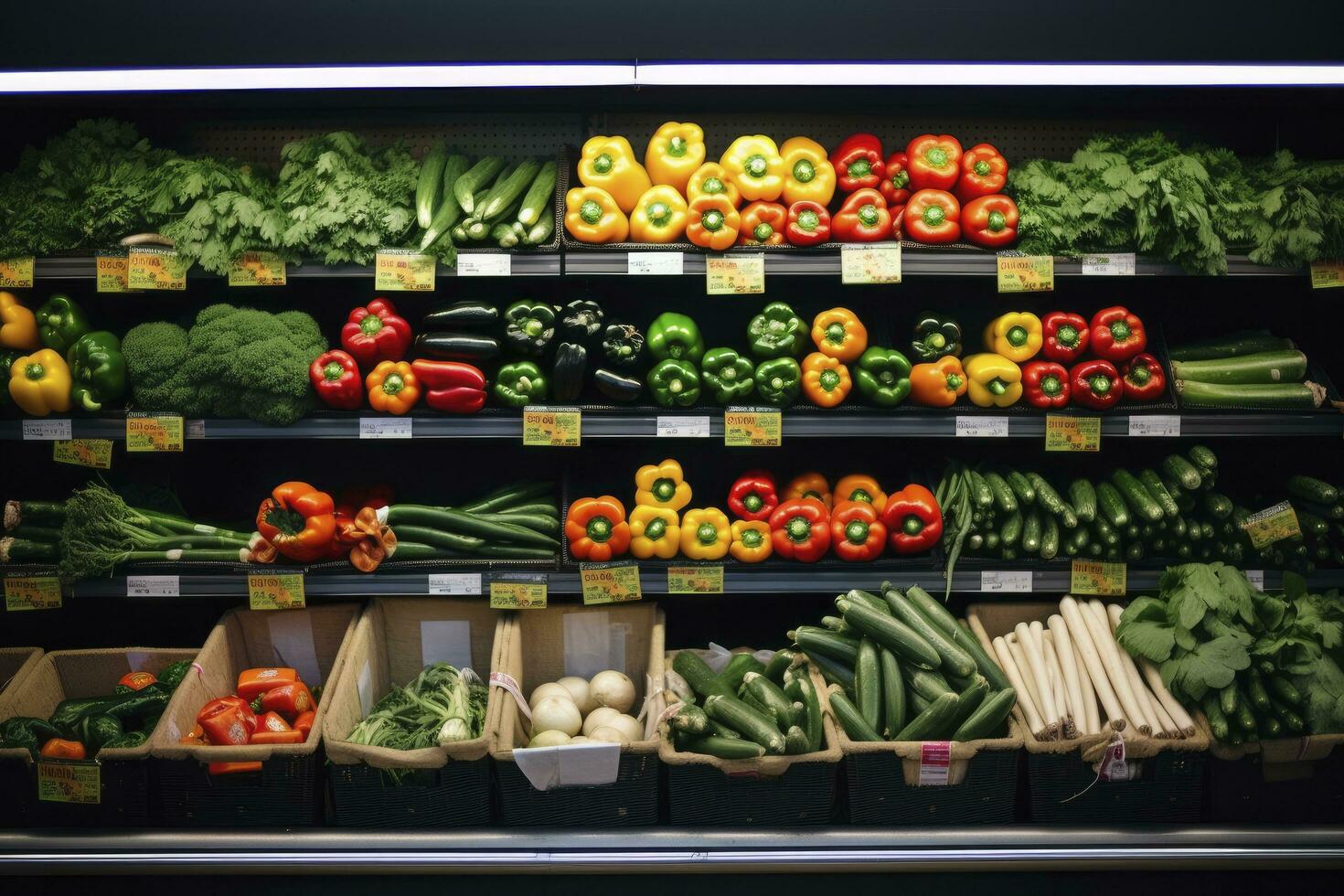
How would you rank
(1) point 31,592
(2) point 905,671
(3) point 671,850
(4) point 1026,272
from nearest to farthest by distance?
(3) point 671,850
(2) point 905,671
(4) point 1026,272
(1) point 31,592

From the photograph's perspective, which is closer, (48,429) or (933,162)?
(48,429)

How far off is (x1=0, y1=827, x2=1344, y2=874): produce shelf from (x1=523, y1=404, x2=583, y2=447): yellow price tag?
122 centimetres

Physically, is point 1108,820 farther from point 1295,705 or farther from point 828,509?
point 828,509

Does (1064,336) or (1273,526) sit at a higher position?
(1064,336)

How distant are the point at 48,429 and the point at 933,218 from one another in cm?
305

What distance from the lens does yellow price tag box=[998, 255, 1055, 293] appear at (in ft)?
10.1

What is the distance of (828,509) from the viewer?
11.3 ft

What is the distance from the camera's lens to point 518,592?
3213mm

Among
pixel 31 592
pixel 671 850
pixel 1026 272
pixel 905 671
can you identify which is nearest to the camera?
pixel 671 850

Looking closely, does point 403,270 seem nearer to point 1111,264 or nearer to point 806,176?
point 806,176

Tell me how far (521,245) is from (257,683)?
1.72 m

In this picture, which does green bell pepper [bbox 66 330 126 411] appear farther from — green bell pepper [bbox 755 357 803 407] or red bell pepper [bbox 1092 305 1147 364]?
red bell pepper [bbox 1092 305 1147 364]

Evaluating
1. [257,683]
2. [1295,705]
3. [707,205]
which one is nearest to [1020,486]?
[1295,705]

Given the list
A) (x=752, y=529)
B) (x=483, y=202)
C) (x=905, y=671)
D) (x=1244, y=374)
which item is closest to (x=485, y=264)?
(x=483, y=202)
